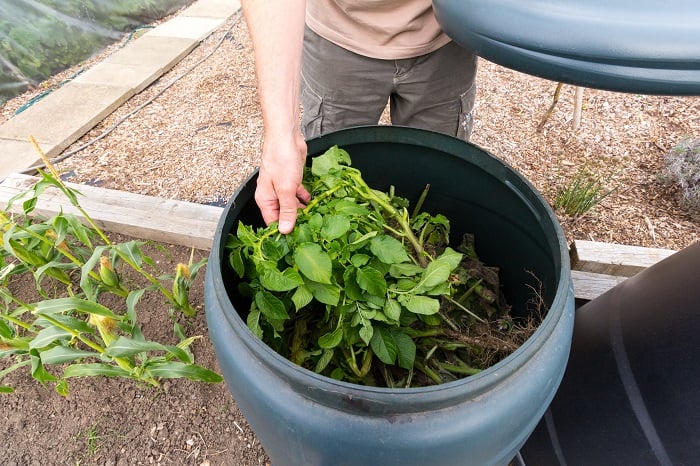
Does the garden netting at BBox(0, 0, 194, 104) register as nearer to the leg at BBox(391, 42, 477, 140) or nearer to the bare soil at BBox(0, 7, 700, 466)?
the bare soil at BBox(0, 7, 700, 466)

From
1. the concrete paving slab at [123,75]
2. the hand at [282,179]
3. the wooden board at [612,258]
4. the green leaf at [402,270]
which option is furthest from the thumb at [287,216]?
the concrete paving slab at [123,75]

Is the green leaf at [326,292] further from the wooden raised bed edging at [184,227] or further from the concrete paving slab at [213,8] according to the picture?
the concrete paving slab at [213,8]

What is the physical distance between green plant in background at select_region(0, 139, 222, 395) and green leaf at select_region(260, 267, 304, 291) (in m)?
0.52

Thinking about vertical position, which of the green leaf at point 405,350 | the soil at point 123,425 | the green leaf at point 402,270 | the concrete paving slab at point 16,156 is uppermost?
the green leaf at point 402,270

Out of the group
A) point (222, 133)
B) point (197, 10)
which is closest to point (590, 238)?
point (222, 133)

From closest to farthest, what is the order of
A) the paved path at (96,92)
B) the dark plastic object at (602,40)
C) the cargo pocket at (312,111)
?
1. the dark plastic object at (602,40)
2. the cargo pocket at (312,111)
3. the paved path at (96,92)

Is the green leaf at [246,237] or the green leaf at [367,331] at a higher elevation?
the green leaf at [246,237]

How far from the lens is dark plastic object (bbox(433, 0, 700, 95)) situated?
604mm

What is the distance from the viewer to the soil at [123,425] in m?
1.36

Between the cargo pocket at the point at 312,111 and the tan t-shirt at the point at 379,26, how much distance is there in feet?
0.66

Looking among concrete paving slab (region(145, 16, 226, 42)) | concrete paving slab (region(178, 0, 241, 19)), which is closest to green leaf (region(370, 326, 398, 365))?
concrete paving slab (region(145, 16, 226, 42))

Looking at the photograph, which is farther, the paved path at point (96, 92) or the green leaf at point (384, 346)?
the paved path at point (96, 92)

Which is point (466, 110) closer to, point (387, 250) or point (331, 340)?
point (387, 250)

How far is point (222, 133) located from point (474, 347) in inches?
85.4
